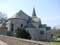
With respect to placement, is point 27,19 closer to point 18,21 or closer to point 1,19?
point 18,21

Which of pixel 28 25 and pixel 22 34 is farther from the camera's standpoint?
pixel 28 25

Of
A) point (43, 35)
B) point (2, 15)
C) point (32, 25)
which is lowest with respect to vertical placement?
point (43, 35)

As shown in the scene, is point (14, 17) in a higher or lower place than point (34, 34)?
higher

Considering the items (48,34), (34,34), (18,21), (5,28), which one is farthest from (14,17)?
(48,34)

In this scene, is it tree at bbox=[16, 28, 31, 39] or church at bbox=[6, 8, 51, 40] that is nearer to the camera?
tree at bbox=[16, 28, 31, 39]

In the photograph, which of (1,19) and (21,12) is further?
(1,19)

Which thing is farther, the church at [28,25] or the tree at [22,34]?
the church at [28,25]

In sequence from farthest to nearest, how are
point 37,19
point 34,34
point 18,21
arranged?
point 37,19 → point 18,21 → point 34,34

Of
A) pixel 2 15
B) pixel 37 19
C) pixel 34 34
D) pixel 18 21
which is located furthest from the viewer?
pixel 2 15

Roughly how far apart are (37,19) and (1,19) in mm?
21039

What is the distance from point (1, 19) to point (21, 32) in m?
36.6

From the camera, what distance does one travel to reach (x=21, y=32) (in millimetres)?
42531

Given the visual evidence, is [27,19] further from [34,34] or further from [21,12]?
[34,34]

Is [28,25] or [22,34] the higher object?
[28,25]
